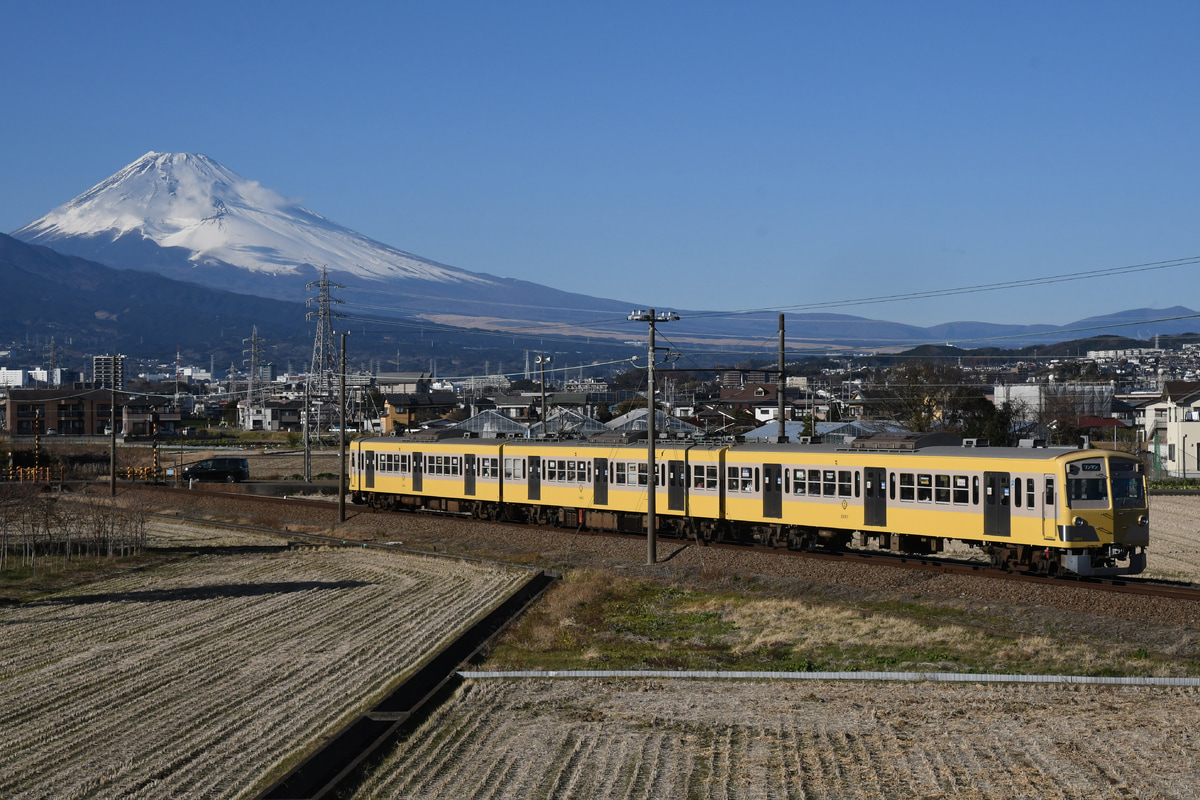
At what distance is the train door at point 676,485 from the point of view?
33.0m

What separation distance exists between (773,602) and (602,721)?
9259 mm

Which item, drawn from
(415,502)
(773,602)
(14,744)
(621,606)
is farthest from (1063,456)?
(415,502)

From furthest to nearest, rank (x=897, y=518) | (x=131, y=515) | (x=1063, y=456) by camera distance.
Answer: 1. (x=131, y=515)
2. (x=897, y=518)
3. (x=1063, y=456)

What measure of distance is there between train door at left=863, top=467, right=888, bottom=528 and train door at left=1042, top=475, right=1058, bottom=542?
13.7 ft

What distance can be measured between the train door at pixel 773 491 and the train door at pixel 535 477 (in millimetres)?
9397

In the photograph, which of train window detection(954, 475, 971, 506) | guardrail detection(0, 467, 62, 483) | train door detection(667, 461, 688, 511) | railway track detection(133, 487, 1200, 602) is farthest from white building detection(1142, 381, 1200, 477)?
guardrail detection(0, 467, 62, 483)

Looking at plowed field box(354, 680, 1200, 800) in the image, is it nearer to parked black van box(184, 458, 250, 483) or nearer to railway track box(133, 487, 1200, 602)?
railway track box(133, 487, 1200, 602)

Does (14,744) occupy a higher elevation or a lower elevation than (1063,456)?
lower

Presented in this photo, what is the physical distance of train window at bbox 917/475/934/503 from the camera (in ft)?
86.2

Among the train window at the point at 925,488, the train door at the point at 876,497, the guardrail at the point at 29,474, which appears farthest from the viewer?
the guardrail at the point at 29,474

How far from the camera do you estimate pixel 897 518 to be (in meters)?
27.1

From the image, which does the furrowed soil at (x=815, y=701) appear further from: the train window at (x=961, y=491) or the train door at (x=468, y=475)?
the train door at (x=468, y=475)

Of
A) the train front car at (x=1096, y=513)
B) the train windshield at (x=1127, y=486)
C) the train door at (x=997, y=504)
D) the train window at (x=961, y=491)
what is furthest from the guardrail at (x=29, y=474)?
the train windshield at (x=1127, y=486)

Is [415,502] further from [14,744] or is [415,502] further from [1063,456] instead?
[14,744]
